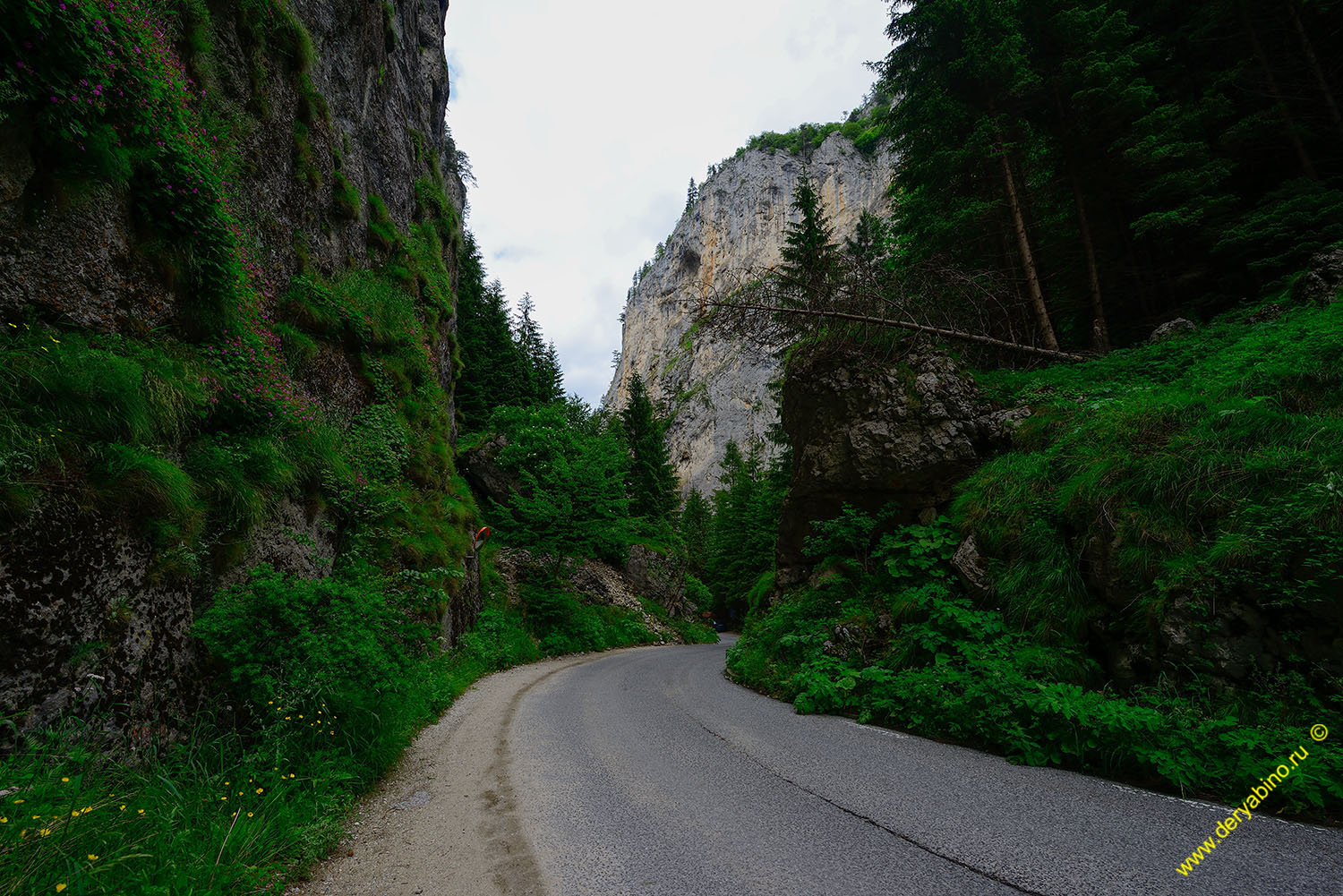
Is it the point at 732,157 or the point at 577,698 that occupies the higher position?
the point at 732,157

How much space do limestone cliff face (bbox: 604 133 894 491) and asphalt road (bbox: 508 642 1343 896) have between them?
51.8 metres

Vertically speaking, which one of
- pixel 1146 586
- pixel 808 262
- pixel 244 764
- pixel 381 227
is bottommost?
pixel 244 764

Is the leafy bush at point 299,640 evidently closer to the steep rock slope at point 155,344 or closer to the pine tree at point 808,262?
the steep rock slope at point 155,344

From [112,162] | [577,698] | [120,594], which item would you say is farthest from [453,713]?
Answer: [112,162]

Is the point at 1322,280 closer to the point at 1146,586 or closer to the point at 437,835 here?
the point at 1146,586

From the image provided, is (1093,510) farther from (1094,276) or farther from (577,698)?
(577,698)

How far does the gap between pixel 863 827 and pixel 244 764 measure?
440 cm

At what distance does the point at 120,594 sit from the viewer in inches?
150

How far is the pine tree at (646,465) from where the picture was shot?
95.6ft

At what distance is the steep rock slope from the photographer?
352 centimetres

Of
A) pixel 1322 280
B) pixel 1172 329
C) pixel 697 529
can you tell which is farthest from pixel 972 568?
pixel 697 529

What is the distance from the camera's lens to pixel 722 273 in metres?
81.8

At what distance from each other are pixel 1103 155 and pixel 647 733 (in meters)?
13.6

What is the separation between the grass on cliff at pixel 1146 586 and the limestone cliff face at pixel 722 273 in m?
49.0
